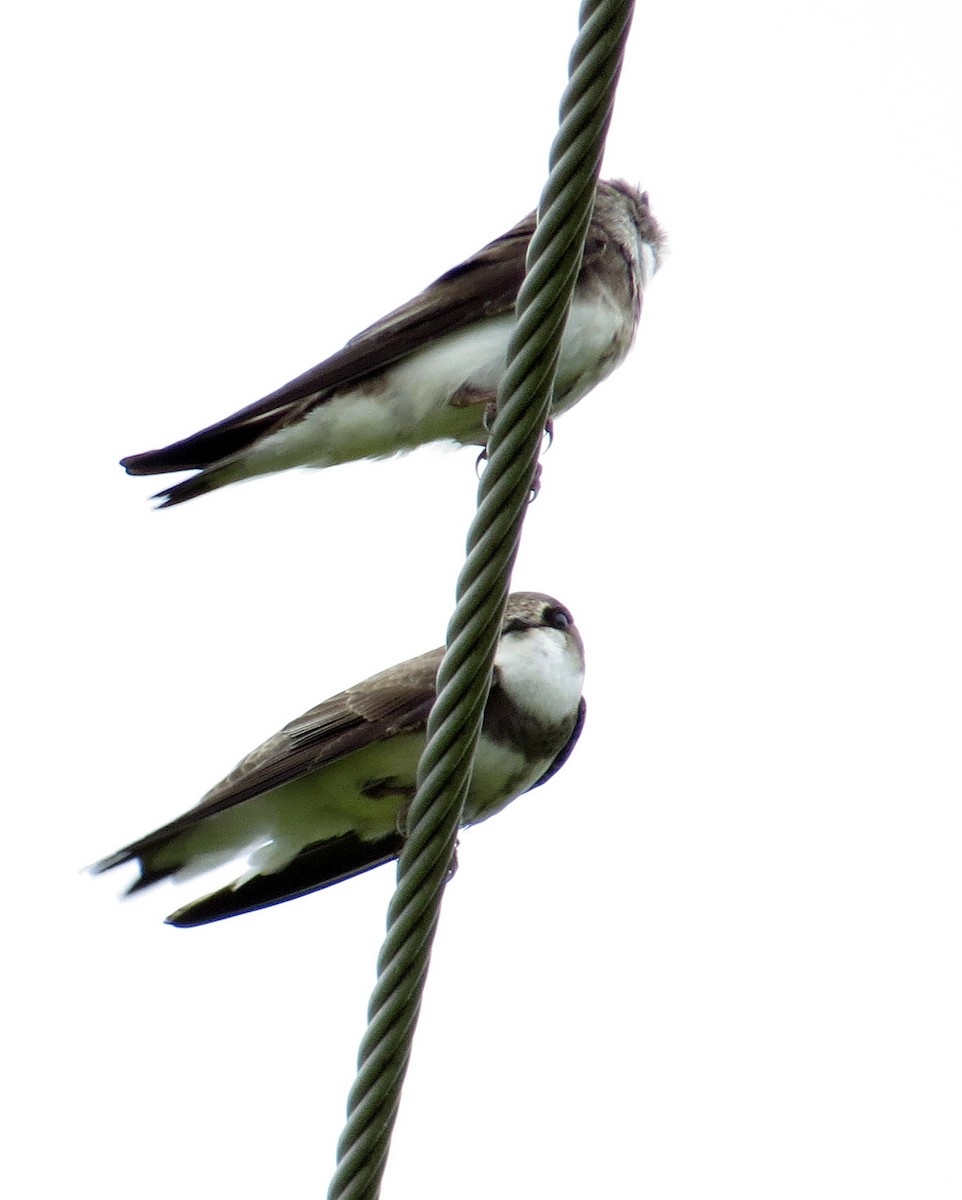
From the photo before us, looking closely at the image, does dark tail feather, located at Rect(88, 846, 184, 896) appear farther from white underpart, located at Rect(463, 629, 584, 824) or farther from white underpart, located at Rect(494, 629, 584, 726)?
white underpart, located at Rect(494, 629, 584, 726)

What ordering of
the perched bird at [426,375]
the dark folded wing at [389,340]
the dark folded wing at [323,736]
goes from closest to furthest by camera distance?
1. the dark folded wing at [323,736]
2. the dark folded wing at [389,340]
3. the perched bird at [426,375]

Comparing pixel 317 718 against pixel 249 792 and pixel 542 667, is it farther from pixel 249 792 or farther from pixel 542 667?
pixel 542 667

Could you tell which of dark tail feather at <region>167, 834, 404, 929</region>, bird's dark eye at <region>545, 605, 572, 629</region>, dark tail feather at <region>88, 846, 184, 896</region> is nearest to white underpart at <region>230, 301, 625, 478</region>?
bird's dark eye at <region>545, 605, 572, 629</region>

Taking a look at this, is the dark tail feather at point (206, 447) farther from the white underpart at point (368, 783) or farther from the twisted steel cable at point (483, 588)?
the twisted steel cable at point (483, 588)

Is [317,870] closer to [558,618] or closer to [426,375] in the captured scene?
[558,618]

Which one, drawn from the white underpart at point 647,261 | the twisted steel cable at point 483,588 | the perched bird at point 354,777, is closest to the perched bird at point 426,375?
the white underpart at point 647,261

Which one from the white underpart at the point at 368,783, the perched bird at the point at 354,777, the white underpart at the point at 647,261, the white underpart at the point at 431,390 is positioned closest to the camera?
the perched bird at the point at 354,777

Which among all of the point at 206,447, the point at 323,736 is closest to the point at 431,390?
the point at 206,447
